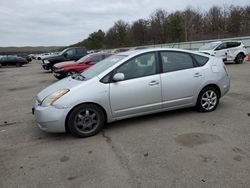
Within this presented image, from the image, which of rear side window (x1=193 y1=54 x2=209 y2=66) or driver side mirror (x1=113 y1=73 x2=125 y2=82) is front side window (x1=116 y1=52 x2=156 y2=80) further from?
rear side window (x1=193 y1=54 x2=209 y2=66)

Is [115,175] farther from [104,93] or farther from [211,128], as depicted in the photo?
[211,128]

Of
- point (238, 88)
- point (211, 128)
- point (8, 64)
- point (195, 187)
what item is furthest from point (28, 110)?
point (8, 64)

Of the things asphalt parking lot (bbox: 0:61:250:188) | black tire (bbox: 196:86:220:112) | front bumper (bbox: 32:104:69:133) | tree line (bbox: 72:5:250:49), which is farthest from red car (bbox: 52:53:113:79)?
tree line (bbox: 72:5:250:49)

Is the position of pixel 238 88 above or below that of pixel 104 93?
below

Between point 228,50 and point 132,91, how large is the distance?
14366 millimetres

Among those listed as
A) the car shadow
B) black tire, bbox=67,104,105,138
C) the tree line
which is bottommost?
the car shadow

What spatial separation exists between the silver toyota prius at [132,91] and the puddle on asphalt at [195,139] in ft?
3.28

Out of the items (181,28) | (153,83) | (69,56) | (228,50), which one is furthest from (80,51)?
(181,28)

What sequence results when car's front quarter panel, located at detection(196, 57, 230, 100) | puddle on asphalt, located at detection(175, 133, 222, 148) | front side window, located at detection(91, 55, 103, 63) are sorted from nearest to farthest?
puddle on asphalt, located at detection(175, 133, 222, 148)
car's front quarter panel, located at detection(196, 57, 230, 100)
front side window, located at detection(91, 55, 103, 63)

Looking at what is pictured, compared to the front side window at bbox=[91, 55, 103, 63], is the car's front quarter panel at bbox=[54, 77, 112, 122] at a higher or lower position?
lower

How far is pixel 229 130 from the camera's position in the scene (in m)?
4.59

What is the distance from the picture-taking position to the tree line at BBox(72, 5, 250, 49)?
45656mm

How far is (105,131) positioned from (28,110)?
10.5 ft

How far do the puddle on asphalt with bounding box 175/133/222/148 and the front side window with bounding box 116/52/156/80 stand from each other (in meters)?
1.45
